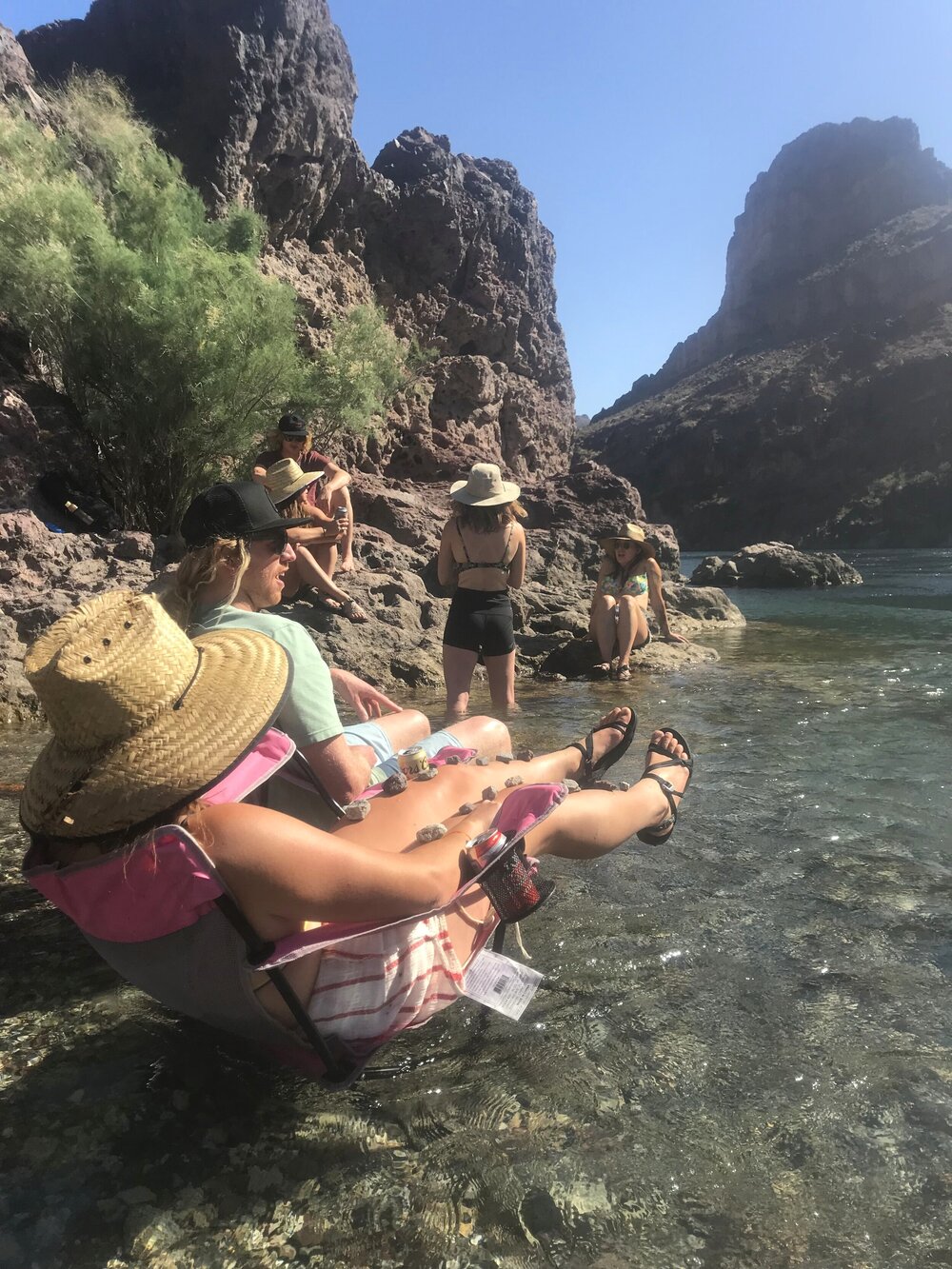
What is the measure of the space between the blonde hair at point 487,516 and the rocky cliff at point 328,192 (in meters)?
15.8

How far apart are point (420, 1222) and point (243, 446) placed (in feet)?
44.8

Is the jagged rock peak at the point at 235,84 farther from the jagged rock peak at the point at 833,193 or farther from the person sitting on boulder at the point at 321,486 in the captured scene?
the jagged rock peak at the point at 833,193

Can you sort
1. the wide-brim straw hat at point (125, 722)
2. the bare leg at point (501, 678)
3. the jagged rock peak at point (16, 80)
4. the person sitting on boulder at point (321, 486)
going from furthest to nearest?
the jagged rock peak at point (16, 80) < the person sitting on boulder at point (321, 486) < the bare leg at point (501, 678) < the wide-brim straw hat at point (125, 722)

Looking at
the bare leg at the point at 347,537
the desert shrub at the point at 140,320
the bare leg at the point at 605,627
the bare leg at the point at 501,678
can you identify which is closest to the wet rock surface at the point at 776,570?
the desert shrub at the point at 140,320

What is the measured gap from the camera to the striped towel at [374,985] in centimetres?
160

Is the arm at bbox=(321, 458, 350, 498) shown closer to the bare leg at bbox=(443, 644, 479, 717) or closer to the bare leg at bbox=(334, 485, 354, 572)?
the bare leg at bbox=(334, 485, 354, 572)

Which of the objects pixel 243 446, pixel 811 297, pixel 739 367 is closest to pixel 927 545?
pixel 739 367

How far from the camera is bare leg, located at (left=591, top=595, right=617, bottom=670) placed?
7.87 m

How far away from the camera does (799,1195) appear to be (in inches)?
56.3

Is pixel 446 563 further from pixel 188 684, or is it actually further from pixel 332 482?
pixel 188 684

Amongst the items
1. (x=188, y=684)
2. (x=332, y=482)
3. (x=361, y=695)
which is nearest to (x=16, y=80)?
(x=332, y=482)

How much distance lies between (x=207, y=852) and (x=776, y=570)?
26929mm

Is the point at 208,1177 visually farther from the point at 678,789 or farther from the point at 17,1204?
the point at 678,789

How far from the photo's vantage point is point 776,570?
26.0 metres
